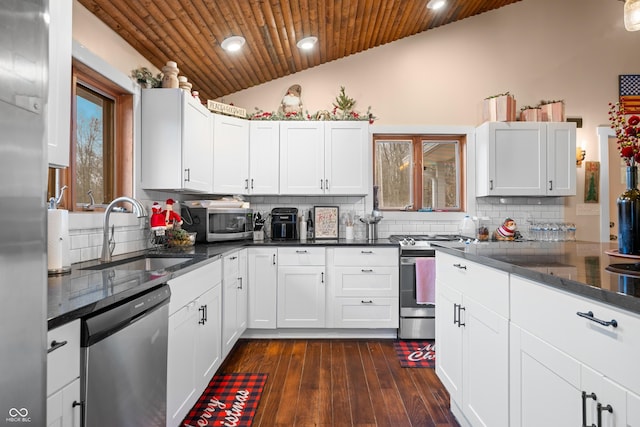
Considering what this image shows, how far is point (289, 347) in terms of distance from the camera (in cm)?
329

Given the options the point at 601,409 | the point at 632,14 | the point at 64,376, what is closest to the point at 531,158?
the point at 632,14

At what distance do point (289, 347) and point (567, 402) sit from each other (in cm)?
250

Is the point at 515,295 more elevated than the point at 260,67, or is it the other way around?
the point at 260,67

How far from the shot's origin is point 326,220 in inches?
158

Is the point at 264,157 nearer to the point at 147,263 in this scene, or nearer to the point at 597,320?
the point at 147,263

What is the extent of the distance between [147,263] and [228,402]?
3.30ft

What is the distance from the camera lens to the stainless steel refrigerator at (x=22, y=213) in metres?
0.61

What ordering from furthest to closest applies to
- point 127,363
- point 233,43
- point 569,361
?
point 233,43 < point 127,363 < point 569,361

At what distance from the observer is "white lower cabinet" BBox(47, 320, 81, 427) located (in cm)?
98

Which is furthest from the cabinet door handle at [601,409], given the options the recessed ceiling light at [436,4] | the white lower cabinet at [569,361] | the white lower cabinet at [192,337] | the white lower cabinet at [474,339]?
the recessed ceiling light at [436,4]

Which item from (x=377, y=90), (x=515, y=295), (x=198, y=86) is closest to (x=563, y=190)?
(x=377, y=90)

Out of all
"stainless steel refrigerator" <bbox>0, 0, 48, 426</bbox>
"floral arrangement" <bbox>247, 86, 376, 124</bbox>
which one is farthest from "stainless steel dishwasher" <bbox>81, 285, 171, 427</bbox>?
"floral arrangement" <bbox>247, 86, 376, 124</bbox>

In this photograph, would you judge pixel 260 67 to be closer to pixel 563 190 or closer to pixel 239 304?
pixel 239 304

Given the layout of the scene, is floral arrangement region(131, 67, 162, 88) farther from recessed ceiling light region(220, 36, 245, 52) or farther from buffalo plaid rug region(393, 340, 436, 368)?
buffalo plaid rug region(393, 340, 436, 368)
